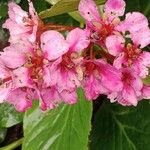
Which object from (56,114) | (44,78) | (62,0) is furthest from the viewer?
(56,114)

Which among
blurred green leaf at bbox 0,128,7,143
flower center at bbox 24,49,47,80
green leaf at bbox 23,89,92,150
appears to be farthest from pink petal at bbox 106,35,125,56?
blurred green leaf at bbox 0,128,7,143

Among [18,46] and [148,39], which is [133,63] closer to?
[148,39]

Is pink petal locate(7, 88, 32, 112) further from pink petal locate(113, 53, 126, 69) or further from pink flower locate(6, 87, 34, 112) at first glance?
pink petal locate(113, 53, 126, 69)

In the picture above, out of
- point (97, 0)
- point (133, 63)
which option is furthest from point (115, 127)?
point (133, 63)

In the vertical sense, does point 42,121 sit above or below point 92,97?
below

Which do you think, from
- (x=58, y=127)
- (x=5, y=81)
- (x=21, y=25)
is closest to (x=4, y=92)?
(x=5, y=81)

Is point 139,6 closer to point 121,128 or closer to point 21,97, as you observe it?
point 121,128
